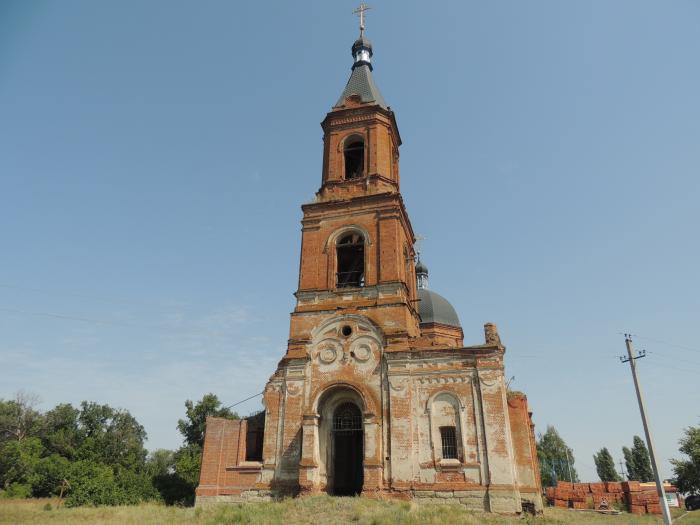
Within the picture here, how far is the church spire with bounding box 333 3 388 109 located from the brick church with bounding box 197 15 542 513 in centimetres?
415

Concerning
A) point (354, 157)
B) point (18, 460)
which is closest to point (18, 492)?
point (18, 460)

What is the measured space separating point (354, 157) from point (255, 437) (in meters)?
14.0

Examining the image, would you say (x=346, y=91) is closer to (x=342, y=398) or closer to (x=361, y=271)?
(x=361, y=271)

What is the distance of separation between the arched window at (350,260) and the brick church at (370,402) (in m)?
0.07

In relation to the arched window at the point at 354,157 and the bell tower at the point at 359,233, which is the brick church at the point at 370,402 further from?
the arched window at the point at 354,157

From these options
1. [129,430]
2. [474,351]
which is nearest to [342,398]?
[474,351]

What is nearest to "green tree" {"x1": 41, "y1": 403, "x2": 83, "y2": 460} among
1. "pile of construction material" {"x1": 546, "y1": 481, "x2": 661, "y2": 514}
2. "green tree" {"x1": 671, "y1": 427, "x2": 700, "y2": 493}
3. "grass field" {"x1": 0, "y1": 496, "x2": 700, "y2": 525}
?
"grass field" {"x1": 0, "y1": 496, "x2": 700, "y2": 525}

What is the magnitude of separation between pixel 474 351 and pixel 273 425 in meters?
8.05

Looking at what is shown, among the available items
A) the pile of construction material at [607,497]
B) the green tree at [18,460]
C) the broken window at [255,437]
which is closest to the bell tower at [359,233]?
the broken window at [255,437]

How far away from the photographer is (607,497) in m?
30.4

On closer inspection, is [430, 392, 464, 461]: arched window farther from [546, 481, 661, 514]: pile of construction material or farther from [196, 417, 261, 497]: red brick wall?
[546, 481, 661, 514]: pile of construction material

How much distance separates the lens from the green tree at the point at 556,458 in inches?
2617

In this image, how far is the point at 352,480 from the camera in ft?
66.7

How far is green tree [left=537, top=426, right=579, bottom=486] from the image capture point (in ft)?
218
